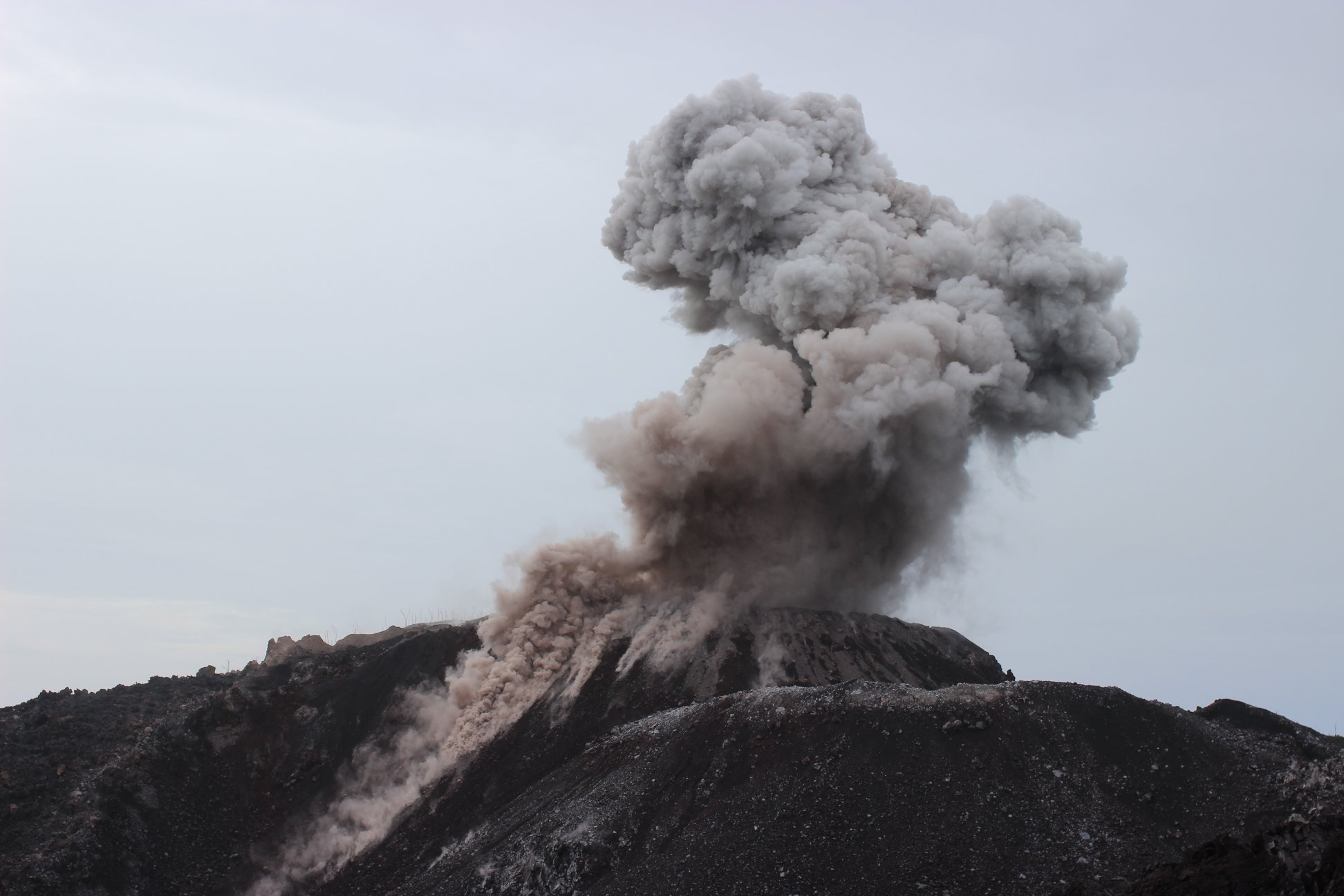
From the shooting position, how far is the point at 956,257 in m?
A: 52.5

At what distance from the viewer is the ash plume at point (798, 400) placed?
47.0 metres

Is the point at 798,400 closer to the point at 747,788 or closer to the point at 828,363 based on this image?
the point at 828,363

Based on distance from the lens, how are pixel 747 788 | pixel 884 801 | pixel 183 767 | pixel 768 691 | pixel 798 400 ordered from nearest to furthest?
pixel 884 801 < pixel 747 788 < pixel 768 691 < pixel 183 767 < pixel 798 400

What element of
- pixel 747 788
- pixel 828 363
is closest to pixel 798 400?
pixel 828 363

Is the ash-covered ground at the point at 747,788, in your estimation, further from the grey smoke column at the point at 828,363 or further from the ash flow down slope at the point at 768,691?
the grey smoke column at the point at 828,363

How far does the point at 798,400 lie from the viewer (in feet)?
161

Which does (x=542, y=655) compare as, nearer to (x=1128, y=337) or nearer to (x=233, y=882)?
(x=233, y=882)

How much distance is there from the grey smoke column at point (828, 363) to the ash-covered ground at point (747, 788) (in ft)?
15.8

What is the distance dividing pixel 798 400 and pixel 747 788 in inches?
780

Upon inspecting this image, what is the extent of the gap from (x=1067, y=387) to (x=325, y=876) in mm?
33095

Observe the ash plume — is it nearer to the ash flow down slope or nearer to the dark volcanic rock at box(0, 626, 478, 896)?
the ash flow down slope

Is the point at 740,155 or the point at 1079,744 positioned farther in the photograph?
the point at 740,155

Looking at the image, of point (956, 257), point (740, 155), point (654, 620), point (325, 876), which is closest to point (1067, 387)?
point (956, 257)

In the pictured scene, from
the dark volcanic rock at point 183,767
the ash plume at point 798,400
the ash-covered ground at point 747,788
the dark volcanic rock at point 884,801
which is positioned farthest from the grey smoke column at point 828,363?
the dark volcanic rock at point 884,801
